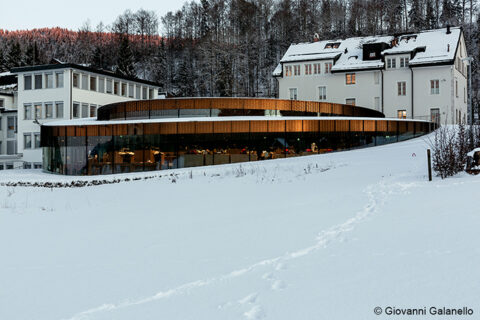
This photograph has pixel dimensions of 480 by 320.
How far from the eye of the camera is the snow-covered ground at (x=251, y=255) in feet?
16.1

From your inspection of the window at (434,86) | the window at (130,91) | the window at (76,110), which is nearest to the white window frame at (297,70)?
the window at (434,86)

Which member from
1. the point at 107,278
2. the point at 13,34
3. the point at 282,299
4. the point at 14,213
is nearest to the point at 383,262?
the point at 282,299

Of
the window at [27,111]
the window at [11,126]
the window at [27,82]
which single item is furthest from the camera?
the window at [11,126]

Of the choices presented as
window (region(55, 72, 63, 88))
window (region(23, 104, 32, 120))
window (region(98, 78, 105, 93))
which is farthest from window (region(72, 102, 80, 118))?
window (region(23, 104, 32, 120))

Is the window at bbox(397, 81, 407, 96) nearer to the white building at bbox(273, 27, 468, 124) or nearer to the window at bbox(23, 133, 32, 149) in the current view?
the white building at bbox(273, 27, 468, 124)

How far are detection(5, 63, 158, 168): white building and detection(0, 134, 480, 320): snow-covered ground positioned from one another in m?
33.5

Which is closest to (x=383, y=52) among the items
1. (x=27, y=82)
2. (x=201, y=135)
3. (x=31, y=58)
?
(x=201, y=135)

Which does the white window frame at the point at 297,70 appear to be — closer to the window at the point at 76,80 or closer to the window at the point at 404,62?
the window at the point at 404,62

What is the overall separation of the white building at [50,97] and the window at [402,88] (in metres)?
32.5

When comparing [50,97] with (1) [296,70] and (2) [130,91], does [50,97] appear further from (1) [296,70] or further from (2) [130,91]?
(1) [296,70]

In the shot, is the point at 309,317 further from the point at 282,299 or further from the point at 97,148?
the point at 97,148

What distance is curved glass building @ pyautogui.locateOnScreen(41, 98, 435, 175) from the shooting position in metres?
30.9

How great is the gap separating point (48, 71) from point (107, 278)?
4506cm

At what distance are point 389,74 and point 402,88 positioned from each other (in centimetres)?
208
